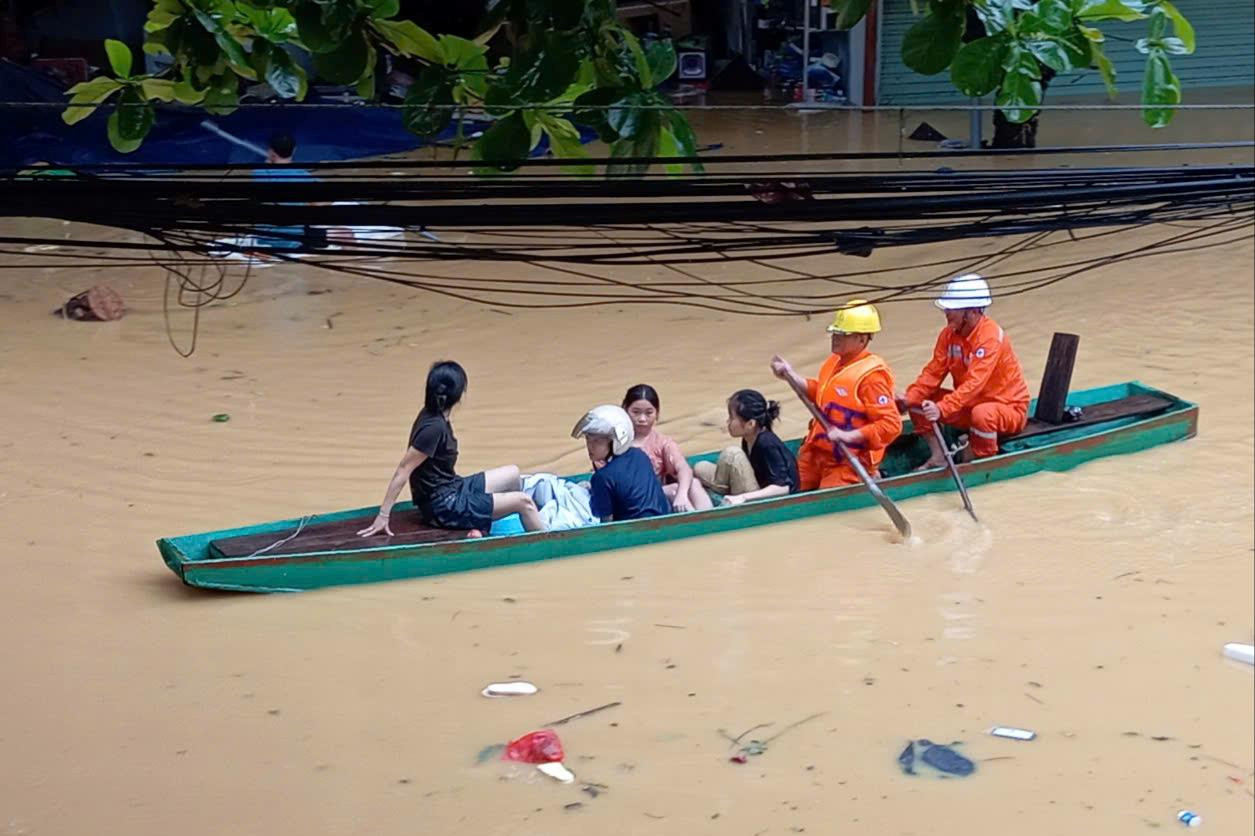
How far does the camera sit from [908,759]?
5793 mm

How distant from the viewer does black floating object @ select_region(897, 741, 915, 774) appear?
18.8 ft

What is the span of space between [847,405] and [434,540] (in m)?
2.27

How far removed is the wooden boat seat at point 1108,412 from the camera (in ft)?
28.0

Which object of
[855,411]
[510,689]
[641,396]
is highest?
[641,396]

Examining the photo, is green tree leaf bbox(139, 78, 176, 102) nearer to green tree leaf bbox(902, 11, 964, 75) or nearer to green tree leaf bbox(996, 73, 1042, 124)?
green tree leaf bbox(902, 11, 964, 75)

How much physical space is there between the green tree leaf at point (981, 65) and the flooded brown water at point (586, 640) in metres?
3.19

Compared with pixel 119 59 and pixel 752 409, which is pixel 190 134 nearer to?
pixel 752 409

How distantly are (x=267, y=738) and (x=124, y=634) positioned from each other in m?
1.23

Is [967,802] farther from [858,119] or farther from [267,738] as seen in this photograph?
[858,119]

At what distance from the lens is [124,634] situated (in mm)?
6766

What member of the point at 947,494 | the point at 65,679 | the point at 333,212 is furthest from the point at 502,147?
the point at 947,494

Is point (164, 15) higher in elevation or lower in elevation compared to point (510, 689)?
higher

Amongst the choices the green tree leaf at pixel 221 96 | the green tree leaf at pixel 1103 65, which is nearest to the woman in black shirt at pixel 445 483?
the green tree leaf at pixel 221 96

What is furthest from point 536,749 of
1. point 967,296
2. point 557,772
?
point 967,296
